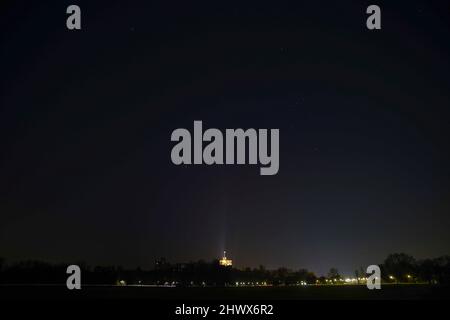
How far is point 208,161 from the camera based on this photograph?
52.0 m
